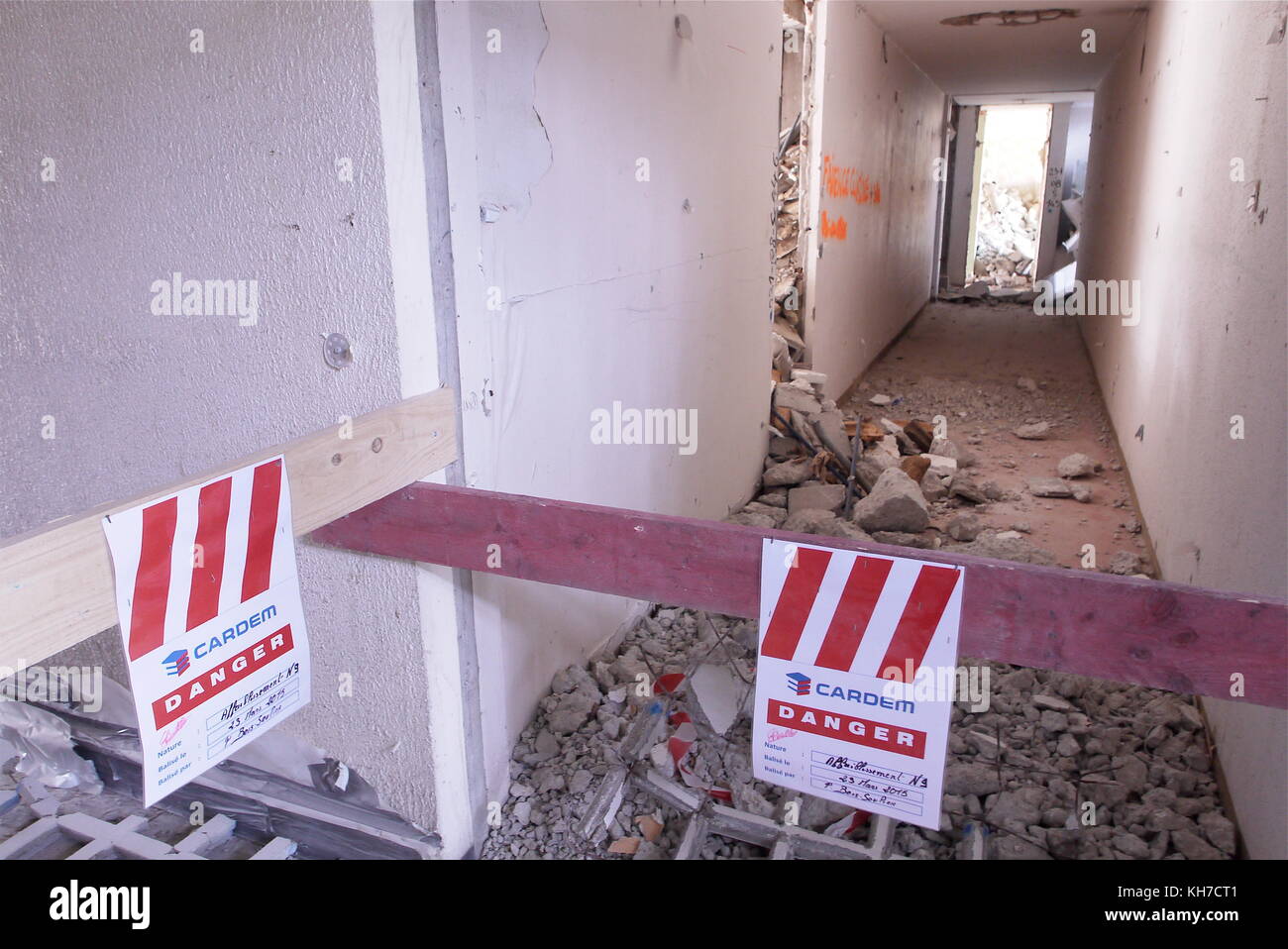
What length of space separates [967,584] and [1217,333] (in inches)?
89.7

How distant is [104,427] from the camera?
6.93 ft

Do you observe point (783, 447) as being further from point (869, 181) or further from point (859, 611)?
point (859, 611)

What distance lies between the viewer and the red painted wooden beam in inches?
49.2

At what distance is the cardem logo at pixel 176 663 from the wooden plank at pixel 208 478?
12 centimetres

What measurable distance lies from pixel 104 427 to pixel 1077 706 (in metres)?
2.74

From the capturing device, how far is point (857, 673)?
1.45m

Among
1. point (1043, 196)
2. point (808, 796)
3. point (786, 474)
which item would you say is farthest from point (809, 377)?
point (1043, 196)

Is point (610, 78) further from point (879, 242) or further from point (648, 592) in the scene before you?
point (879, 242)

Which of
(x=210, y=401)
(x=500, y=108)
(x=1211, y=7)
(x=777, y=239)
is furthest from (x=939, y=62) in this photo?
(x=210, y=401)

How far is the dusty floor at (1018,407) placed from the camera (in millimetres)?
4426

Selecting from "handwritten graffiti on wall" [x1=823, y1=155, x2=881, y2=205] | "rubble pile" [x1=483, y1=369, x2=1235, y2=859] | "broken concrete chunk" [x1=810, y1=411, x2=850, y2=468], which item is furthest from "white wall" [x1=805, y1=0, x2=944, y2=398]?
"rubble pile" [x1=483, y1=369, x2=1235, y2=859]

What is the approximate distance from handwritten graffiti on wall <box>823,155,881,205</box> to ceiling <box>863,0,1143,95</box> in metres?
1.09

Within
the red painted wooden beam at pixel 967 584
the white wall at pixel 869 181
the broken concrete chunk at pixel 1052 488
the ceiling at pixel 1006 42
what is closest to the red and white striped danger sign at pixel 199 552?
the red painted wooden beam at pixel 967 584

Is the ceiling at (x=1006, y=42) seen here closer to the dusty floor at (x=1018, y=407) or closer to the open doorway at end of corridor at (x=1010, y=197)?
the dusty floor at (x=1018, y=407)
